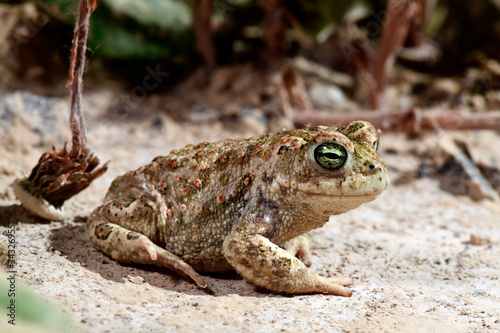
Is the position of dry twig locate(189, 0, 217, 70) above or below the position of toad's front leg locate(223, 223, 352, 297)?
above

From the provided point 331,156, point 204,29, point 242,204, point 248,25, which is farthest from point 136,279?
point 248,25

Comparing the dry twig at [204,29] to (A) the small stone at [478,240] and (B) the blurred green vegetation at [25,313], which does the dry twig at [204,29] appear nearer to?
(A) the small stone at [478,240]

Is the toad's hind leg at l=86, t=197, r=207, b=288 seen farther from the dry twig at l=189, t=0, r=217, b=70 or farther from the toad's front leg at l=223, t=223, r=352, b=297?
the dry twig at l=189, t=0, r=217, b=70

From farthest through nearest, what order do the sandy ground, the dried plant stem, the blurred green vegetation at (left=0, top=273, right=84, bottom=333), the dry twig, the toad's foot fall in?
the dry twig < the dried plant stem < the toad's foot < the sandy ground < the blurred green vegetation at (left=0, top=273, right=84, bottom=333)

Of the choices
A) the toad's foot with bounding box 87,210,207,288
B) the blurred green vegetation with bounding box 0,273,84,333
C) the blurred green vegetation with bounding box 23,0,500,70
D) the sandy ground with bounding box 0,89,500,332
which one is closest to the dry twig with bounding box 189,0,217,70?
the blurred green vegetation with bounding box 23,0,500,70

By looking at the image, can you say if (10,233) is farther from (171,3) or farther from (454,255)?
(171,3)

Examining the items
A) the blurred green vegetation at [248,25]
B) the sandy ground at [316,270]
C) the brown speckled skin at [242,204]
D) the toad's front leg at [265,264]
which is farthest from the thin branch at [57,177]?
the blurred green vegetation at [248,25]

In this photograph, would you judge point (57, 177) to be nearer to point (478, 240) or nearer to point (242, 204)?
point (242, 204)

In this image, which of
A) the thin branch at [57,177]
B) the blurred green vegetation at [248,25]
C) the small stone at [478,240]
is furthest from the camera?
the blurred green vegetation at [248,25]
